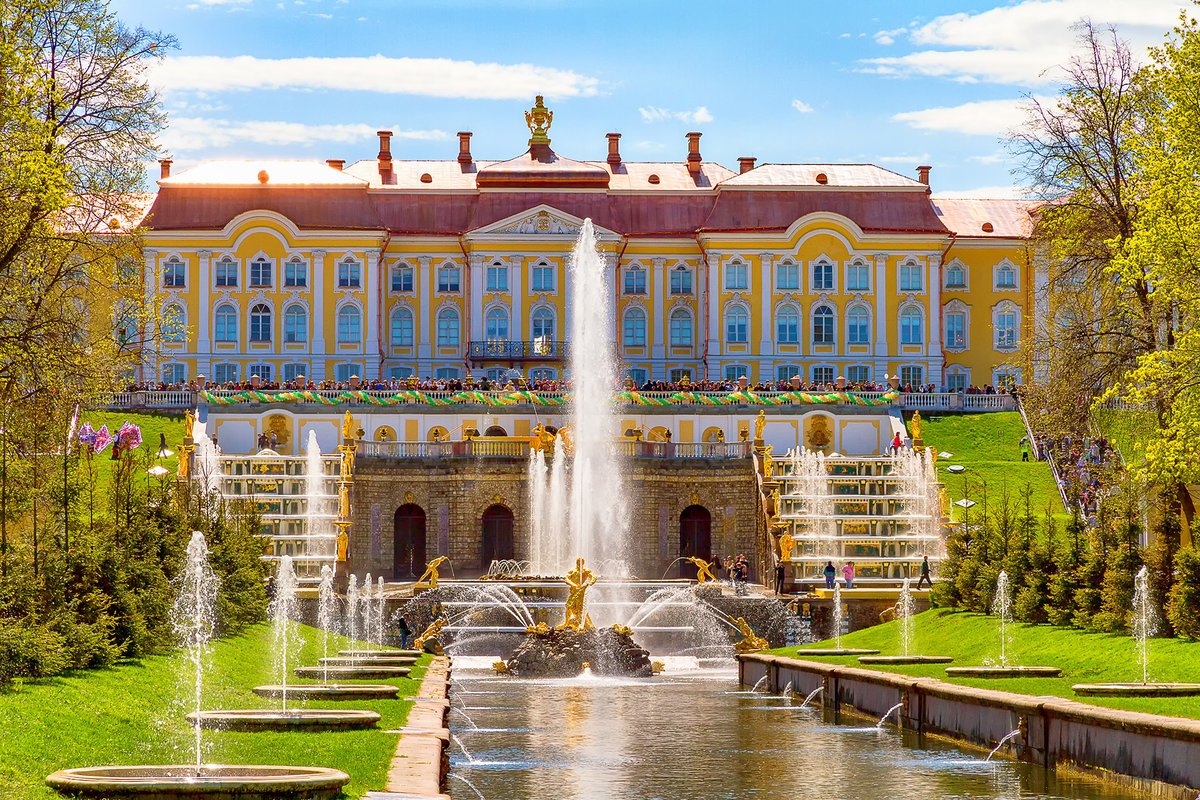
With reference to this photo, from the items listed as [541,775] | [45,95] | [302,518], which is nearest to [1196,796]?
[541,775]

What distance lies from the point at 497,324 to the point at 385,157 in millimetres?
12142

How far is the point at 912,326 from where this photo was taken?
294 ft

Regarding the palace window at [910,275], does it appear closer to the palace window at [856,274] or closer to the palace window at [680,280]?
the palace window at [856,274]

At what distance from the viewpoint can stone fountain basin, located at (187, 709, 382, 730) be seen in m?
19.8

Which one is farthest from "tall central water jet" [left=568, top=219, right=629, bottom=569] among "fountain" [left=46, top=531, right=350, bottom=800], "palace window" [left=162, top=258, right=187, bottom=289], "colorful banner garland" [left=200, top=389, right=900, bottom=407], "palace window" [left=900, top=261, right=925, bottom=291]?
"fountain" [left=46, top=531, right=350, bottom=800]

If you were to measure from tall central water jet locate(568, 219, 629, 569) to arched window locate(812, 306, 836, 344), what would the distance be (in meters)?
19.7

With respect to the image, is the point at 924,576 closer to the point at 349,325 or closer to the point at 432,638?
the point at 432,638

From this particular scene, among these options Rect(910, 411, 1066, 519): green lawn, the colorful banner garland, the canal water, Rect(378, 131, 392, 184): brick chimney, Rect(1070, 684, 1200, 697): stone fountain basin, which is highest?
Rect(378, 131, 392, 184): brick chimney

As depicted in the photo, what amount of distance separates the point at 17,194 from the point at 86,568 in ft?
21.2

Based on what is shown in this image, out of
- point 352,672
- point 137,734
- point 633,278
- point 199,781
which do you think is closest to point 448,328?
point 633,278

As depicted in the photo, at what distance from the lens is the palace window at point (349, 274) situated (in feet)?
290

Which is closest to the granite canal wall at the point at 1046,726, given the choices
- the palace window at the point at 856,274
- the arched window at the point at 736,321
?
the arched window at the point at 736,321

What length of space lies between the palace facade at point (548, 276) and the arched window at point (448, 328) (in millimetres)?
67

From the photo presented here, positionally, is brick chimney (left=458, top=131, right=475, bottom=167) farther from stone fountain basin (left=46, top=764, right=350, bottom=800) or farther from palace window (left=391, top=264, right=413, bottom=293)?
stone fountain basin (left=46, top=764, right=350, bottom=800)
